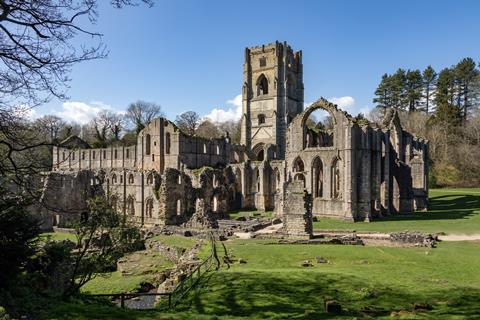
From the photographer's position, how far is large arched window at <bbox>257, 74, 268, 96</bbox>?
222ft

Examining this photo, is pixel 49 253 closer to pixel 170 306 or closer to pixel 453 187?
pixel 170 306

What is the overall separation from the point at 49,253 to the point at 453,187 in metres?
59.3

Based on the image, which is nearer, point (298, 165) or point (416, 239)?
point (416, 239)

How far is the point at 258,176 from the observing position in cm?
4888

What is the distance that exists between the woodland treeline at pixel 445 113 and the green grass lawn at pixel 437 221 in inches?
616

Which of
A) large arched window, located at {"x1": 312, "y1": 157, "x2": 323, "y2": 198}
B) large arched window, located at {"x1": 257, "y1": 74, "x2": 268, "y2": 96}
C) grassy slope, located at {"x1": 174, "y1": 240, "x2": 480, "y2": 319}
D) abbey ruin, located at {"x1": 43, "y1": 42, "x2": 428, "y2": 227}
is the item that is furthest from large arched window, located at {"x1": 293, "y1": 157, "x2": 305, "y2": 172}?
large arched window, located at {"x1": 257, "y1": 74, "x2": 268, "y2": 96}

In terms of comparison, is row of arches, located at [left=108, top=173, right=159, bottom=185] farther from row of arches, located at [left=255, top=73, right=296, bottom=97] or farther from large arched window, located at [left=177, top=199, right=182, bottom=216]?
row of arches, located at [left=255, top=73, right=296, bottom=97]

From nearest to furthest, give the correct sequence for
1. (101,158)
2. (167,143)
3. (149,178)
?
1. (149,178)
2. (167,143)
3. (101,158)

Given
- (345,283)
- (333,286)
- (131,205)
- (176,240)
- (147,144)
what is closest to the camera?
(333,286)

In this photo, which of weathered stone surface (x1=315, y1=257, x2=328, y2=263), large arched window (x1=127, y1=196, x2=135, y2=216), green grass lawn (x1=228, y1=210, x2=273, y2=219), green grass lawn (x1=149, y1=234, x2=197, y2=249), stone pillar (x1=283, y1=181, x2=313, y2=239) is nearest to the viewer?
weathered stone surface (x1=315, y1=257, x2=328, y2=263)

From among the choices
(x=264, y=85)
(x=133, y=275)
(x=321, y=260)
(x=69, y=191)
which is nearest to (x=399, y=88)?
(x=264, y=85)

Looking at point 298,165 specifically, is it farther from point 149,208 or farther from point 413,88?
point 413,88

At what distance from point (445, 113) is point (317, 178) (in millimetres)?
35888

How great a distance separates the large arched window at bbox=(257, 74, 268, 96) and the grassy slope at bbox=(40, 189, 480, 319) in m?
47.3
